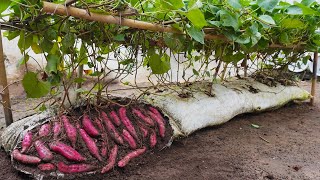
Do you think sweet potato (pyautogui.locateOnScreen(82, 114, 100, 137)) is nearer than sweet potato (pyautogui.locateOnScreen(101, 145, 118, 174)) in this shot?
No

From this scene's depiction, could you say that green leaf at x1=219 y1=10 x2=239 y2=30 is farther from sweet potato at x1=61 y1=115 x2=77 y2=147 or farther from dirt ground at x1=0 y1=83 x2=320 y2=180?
sweet potato at x1=61 y1=115 x2=77 y2=147

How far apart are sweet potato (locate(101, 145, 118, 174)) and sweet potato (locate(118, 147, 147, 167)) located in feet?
0.11

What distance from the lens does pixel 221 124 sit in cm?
229

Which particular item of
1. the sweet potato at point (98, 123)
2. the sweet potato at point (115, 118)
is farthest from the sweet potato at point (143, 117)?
the sweet potato at point (98, 123)

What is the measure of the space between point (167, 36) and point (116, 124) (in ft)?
1.79

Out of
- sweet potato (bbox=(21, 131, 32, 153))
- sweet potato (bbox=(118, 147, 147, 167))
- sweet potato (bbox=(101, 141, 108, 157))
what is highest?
sweet potato (bbox=(21, 131, 32, 153))

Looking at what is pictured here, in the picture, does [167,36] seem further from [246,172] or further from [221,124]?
[221,124]

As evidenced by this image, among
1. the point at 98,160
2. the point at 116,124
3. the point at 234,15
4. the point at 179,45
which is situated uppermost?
the point at 234,15

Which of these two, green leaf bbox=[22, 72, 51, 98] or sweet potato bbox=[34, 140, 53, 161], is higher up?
green leaf bbox=[22, 72, 51, 98]

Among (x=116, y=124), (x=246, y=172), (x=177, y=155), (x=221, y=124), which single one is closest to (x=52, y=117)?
(x=116, y=124)

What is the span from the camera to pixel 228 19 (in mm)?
1571

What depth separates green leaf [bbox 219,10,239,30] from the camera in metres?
1.57

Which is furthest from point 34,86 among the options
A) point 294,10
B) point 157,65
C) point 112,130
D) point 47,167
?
point 294,10

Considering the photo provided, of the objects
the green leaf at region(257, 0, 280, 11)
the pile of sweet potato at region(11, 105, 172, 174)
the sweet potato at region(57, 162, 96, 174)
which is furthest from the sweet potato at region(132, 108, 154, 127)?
the green leaf at region(257, 0, 280, 11)
